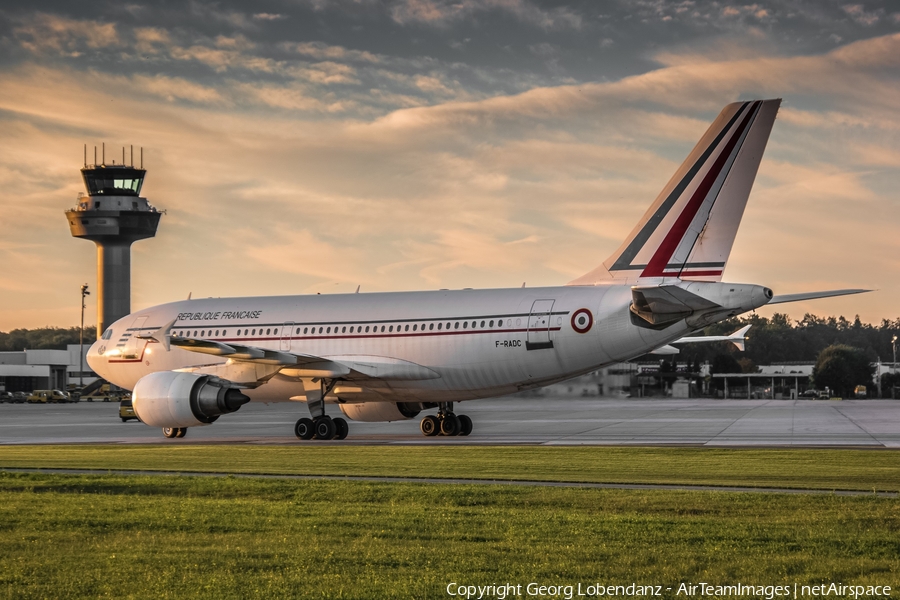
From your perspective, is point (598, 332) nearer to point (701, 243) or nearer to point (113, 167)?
point (701, 243)

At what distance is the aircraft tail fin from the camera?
87.5ft

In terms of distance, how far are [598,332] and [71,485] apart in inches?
610

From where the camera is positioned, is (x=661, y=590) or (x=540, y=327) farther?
(x=540, y=327)

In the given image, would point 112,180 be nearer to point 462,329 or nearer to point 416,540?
point 462,329

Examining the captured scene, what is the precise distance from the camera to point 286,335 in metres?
33.6

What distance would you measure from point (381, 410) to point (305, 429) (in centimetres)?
351

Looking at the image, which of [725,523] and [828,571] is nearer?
[828,571]

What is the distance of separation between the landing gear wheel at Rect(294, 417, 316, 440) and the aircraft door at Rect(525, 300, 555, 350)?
6693 mm

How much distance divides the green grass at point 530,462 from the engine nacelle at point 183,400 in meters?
3.81

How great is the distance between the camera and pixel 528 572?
9078mm

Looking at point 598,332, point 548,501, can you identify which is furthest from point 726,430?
point 548,501

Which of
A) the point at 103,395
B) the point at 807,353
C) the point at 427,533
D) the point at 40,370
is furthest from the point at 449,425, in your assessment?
the point at 807,353

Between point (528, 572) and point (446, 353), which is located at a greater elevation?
point (446, 353)

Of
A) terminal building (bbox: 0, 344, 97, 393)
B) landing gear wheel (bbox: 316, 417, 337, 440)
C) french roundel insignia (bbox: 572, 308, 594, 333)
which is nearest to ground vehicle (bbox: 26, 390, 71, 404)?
terminal building (bbox: 0, 344, 97, 393)
